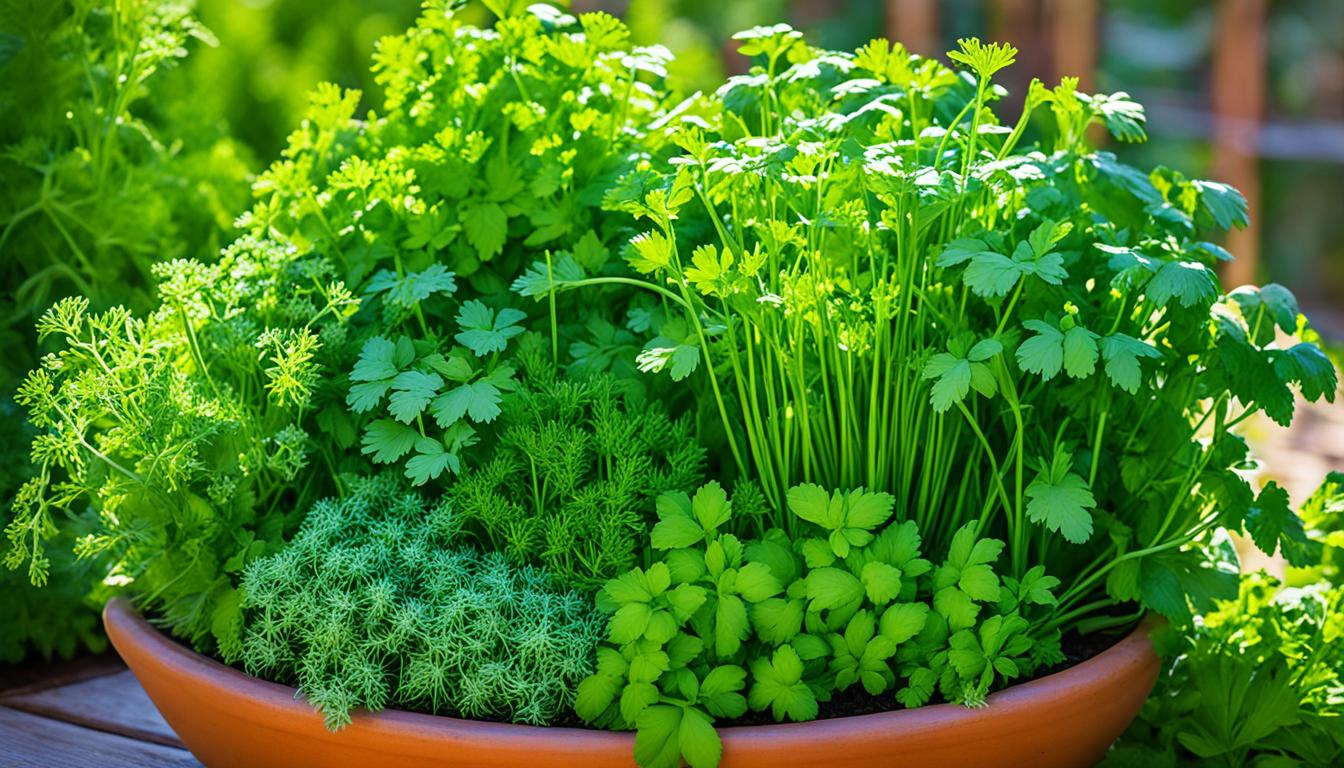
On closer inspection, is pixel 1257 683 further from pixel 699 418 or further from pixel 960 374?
pixel 699 418

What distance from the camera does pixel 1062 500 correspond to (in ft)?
4.46

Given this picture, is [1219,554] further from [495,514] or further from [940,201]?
[495,514]

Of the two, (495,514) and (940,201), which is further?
(495,514)

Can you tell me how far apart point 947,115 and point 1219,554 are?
2.08 feet

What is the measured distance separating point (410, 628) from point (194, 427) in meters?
0.33

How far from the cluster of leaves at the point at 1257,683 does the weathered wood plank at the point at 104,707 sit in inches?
46.1

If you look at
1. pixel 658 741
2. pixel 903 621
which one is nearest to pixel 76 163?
pixel 658 741

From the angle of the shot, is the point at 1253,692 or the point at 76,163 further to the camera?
the point at 76,163

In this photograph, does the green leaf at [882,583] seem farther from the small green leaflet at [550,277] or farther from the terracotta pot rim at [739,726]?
the small green leaflet at [550,277]

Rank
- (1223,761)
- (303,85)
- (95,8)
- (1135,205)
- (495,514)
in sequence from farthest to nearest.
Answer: (303,85), (95,8), (1135,205), (1223,761), (495,514)

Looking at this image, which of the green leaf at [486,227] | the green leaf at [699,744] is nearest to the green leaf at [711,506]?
the green leaf at [699,744]

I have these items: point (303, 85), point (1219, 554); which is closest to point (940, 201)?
point (1219, 554)

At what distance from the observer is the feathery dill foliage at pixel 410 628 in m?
1.31

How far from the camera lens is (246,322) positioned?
153 centimetres
